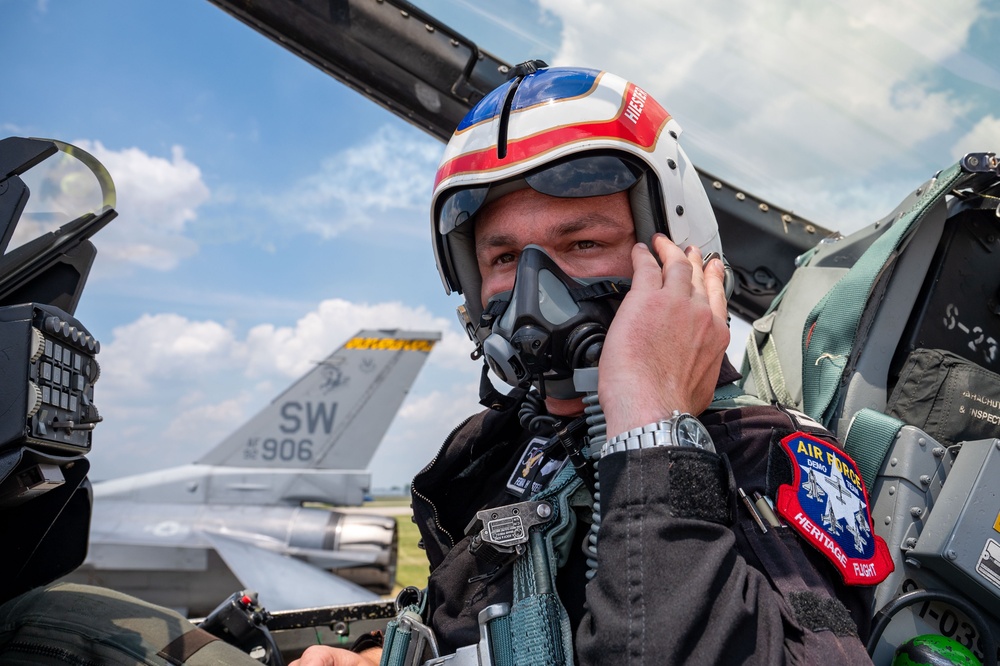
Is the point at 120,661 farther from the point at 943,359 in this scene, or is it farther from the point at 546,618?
the point at 943,359

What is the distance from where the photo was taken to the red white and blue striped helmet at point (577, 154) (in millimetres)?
1381

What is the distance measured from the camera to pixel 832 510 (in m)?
1.12

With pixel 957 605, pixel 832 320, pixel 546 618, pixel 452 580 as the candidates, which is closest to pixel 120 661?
pixel 452 580

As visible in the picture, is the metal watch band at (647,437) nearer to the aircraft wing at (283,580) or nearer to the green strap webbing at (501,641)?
the green strap webbing at (501,641)

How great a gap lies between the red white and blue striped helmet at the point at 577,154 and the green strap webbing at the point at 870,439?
497mm

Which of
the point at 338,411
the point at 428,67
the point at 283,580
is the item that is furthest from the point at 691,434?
the point at 338,411

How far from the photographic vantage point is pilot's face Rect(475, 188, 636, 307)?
1374 millimetres

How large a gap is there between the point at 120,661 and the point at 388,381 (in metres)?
9.65

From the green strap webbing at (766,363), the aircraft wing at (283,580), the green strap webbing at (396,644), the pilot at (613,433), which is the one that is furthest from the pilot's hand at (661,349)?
the aircraft wing at (283,580)

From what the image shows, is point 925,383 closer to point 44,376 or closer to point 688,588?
point 688,588

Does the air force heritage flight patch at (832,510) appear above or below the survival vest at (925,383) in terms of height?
below

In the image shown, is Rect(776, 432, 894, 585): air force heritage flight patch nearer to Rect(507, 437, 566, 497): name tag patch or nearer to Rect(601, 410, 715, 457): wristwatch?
Rect(601, 410, 715, 457): wristwatch

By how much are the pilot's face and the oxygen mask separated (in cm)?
5

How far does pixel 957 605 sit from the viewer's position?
1224 mm
